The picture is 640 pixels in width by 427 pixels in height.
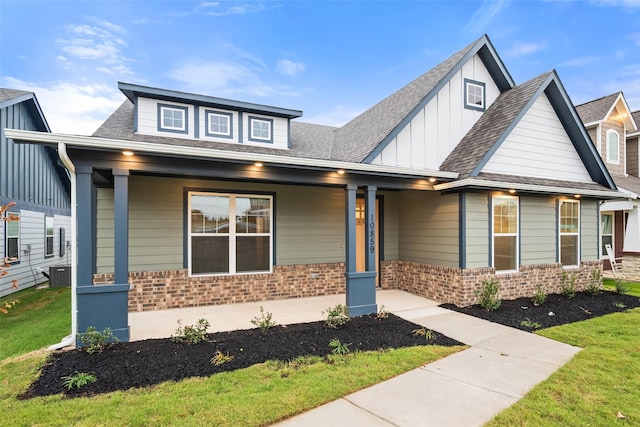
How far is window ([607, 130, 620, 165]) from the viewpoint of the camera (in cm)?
1284

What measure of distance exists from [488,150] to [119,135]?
319 inches

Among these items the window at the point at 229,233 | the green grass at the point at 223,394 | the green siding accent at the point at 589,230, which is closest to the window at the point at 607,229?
the green siding accent at the point at 589,230

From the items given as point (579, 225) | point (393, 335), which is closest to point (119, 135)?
point (393, 335)

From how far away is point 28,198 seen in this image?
35.5 ft

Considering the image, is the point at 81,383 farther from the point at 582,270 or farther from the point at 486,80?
the point at 582,270

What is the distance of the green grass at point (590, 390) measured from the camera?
2.94 metres

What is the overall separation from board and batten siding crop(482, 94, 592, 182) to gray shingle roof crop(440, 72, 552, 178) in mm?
377

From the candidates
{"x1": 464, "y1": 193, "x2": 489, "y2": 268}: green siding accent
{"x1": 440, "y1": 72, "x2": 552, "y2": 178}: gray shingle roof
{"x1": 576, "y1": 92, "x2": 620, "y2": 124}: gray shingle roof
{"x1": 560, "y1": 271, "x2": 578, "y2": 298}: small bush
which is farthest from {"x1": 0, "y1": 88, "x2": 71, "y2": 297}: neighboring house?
{"x1": 576, "y1": 92, "x2": 620, "y2": 124}: gray shingle roof

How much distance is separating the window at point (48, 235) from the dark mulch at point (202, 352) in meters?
10.2

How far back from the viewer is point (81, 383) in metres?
3.52

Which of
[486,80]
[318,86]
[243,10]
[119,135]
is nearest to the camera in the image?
[119,135]

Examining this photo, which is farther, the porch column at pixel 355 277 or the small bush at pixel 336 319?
the porch column at pixel 355 277

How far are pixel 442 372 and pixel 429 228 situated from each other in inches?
183

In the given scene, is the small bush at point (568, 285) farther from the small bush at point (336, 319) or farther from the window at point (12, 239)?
the window at point (12, 239)
